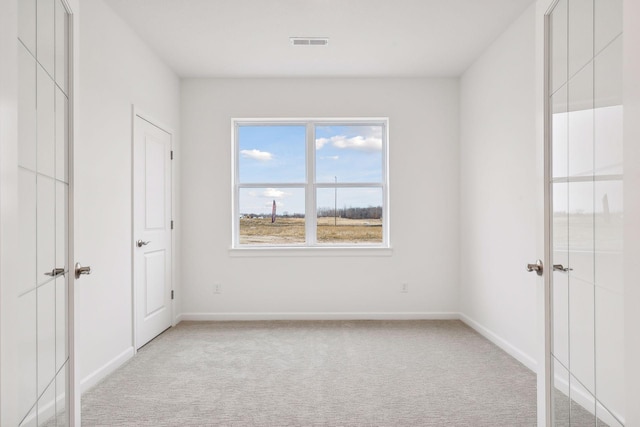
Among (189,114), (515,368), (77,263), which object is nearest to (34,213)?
(77,263)

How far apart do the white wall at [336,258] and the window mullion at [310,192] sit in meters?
0.24

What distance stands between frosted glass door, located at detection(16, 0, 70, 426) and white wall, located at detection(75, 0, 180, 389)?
1037 millimetres

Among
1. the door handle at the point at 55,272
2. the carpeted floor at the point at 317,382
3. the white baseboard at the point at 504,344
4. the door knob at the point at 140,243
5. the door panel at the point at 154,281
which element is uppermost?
the door handle at the point at 55,272

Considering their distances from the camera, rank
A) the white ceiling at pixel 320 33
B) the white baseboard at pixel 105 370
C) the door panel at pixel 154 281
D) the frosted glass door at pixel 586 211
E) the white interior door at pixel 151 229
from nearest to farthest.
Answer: the frosted glass door at pixel 586 211 → the white baseboard at pixel 105 370 → the white ceiling at pixel 320 33 → the white interior door at pixel 151 229 → the door panel at pixel 154 281

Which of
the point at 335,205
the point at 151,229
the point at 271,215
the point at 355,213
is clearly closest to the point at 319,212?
the point at 335,205

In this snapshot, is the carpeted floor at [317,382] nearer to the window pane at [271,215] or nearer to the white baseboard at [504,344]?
the white baseboard at [504,344]

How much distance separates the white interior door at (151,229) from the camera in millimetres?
3646

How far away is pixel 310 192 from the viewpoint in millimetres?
4867

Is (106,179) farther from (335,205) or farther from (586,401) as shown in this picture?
(586,401)

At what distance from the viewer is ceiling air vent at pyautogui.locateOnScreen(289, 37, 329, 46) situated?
3.69 meters

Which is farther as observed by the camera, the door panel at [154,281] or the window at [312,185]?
Answer: the window at [312,185]

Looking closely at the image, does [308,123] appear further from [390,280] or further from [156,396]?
[156,396]

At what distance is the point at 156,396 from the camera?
2.70 meters

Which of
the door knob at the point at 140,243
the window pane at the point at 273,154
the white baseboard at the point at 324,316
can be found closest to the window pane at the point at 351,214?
the window pane at the point at 273,154
